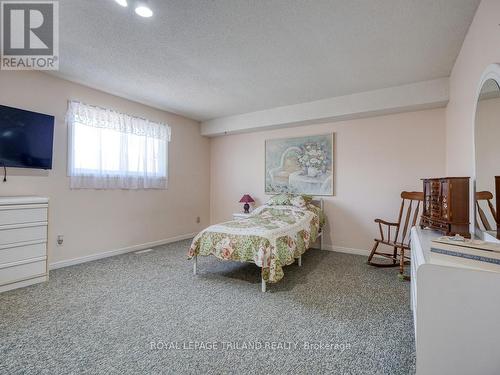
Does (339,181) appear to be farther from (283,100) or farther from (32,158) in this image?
(32,158)

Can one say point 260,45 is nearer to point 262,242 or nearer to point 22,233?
point 262,242

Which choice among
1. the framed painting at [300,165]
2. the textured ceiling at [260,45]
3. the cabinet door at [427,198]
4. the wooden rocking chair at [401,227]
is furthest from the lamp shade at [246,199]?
the cabinet door at [427,198]

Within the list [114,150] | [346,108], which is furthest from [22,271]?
[346,108]

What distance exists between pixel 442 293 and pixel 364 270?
217 cm

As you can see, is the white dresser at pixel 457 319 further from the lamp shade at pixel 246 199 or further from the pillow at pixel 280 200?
the lamp shade at pixel 246 199

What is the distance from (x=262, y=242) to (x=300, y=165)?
7.20 feet

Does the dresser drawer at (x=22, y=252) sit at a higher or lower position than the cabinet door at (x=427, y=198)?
lower

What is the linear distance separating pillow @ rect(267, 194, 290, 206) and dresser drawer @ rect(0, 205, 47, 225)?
302 cm

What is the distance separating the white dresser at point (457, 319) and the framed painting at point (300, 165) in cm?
305

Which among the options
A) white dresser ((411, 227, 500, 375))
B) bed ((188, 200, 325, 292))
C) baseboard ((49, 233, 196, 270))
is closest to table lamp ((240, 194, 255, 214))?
bed ((188, 200, 325, 292))

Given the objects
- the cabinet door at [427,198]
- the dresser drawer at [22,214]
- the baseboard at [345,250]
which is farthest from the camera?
the baseboard at [345,250]

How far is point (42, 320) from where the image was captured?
190 centimetres

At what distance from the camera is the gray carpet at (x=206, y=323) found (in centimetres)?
147

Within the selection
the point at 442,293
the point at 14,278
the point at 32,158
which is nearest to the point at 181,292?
the point at 14,278
